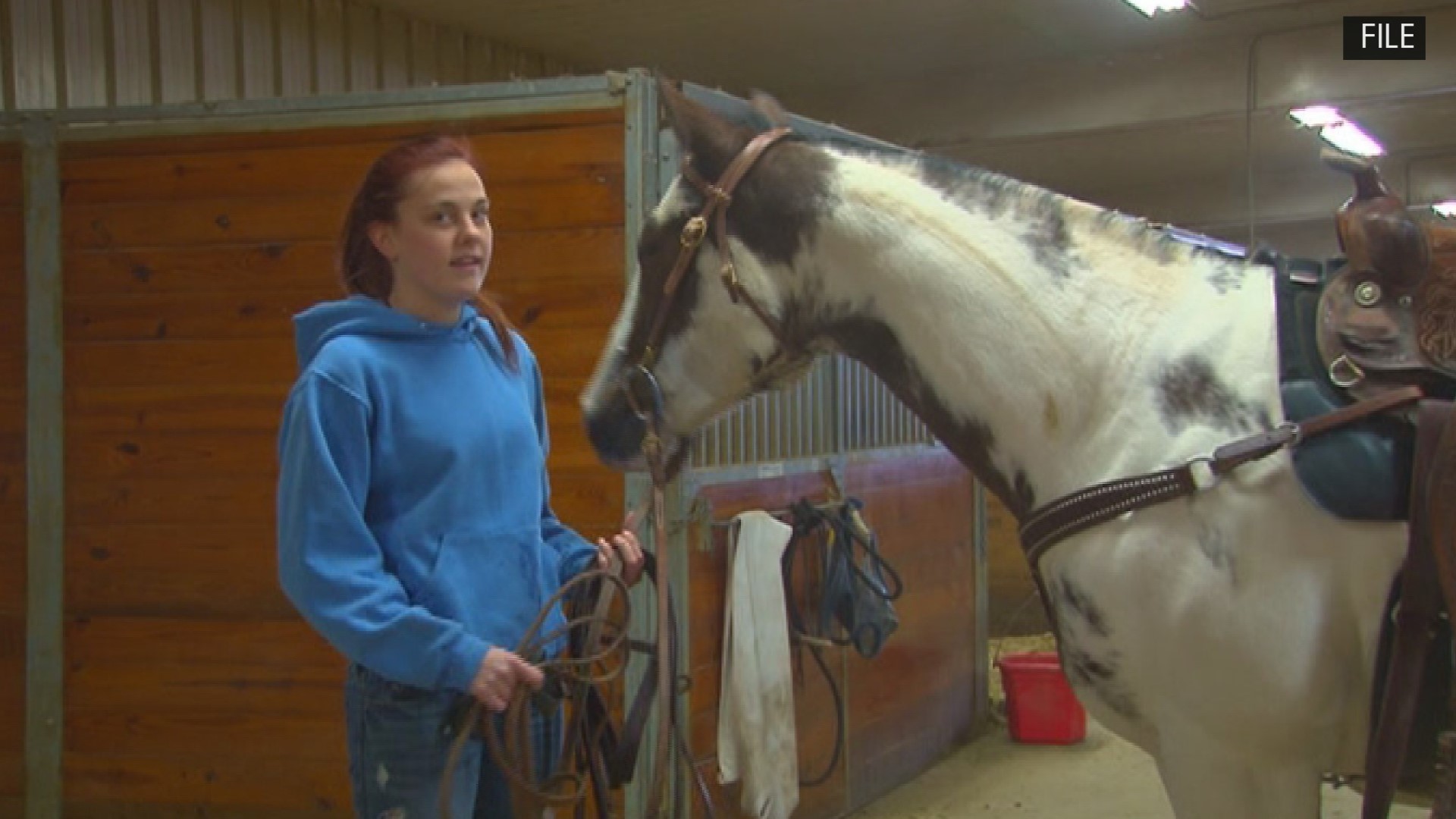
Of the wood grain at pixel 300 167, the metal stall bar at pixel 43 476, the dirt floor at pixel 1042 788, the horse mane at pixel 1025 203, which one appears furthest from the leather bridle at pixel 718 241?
the dirt floor at pixel 1042 788

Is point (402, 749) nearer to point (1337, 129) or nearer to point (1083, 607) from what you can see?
point (1083, 607)

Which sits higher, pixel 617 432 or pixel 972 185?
pixel 972 185

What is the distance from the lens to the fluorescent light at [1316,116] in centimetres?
564

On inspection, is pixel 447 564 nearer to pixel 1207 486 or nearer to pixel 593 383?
pixel 593 383

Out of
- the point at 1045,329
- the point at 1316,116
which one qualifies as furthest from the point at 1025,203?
the point at 1316,116

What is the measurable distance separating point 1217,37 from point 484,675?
511 cm

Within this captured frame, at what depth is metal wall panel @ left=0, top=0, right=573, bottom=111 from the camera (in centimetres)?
358

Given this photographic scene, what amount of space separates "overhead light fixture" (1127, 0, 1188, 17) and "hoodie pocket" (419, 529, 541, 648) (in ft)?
12.4

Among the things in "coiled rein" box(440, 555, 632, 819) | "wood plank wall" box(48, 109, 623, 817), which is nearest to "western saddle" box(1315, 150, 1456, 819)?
"coiled rein" box(440, 555, 632, 819)

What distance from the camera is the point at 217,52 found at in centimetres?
423

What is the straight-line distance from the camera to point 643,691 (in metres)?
1.61

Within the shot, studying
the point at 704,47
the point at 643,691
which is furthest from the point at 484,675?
the point at 704,47

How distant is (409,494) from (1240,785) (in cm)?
95

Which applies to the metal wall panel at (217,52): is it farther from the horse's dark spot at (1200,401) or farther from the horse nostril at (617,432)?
the horse's dark spot at (1200,401)
